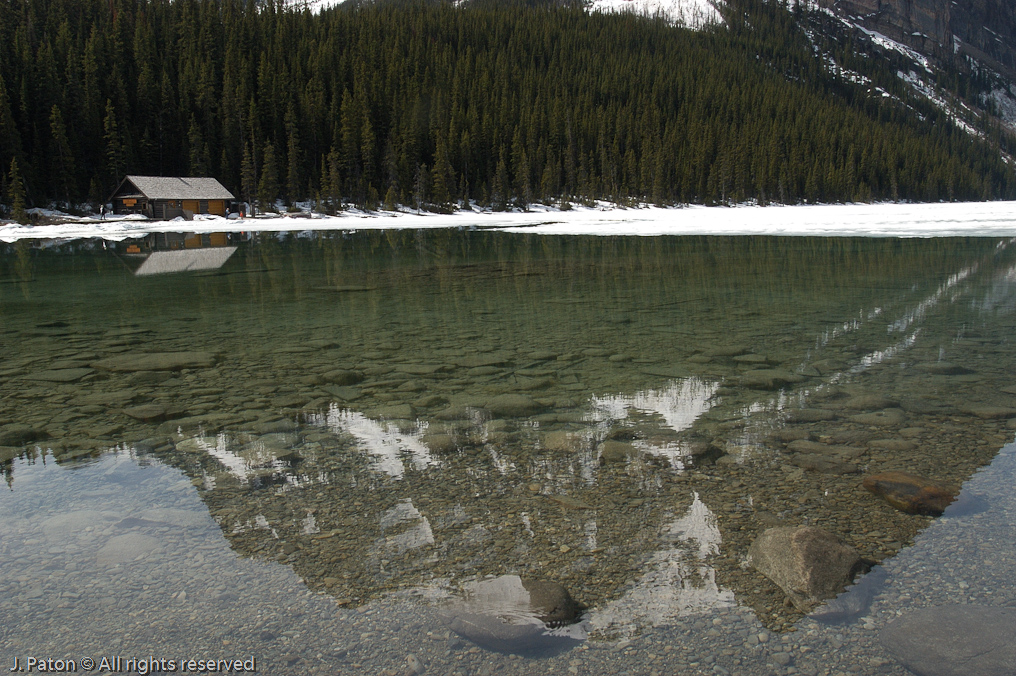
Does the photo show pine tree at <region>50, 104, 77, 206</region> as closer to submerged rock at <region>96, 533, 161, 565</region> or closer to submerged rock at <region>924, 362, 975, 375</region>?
submerged rock at <region>96, 533, 161, 565</region>

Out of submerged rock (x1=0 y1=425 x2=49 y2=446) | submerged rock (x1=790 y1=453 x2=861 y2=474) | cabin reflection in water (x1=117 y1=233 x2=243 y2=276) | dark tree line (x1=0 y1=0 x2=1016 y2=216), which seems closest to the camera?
submerged rock (x1=790 y1=453 x2=861 y2=474)

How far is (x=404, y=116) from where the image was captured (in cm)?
7981

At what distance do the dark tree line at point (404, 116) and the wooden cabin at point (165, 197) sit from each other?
148 inches

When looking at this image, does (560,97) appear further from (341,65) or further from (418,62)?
(341,65)

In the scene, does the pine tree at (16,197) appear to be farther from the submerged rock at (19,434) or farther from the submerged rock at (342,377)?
the submerged rock at (19,434)

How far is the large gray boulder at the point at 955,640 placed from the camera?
2852 millimetres

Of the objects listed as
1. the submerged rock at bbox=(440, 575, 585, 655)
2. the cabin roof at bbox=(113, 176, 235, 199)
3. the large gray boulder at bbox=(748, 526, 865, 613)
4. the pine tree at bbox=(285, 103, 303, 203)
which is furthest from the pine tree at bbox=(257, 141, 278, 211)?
the large gray boulder at bbox=(748, 526, 865, 613)

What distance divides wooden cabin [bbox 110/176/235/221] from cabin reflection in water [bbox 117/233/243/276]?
77.9ft

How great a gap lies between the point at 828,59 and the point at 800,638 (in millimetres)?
226536

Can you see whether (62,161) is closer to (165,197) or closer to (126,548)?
(165,197)

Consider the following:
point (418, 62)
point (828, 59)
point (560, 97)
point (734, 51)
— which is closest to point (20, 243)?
point (418, 62)

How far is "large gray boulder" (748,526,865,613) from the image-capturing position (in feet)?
11.2

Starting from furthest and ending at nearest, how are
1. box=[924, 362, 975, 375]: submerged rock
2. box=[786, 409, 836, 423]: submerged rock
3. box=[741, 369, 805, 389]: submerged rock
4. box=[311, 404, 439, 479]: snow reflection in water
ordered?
1. box=[924, 362, 975, 375]: submerged rock
2. box=[741, 369, 805, 389]: submerged rock
3. box=[786, 409, 836, 423]: submerged rock
4. box=[311, 404, 439, 479]: snow reflection in water

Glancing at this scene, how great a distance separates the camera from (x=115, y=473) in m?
5.09
